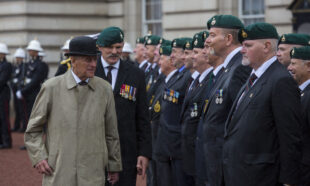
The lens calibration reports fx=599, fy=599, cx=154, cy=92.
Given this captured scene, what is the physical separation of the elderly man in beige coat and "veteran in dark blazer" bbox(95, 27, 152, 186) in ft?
2.71

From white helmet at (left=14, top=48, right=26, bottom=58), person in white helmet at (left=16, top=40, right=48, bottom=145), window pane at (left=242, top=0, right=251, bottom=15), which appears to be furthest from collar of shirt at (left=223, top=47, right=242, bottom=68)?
white helmet at (left=14, top=48, right=26, bottom=58)

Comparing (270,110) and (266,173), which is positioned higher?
(270,110)

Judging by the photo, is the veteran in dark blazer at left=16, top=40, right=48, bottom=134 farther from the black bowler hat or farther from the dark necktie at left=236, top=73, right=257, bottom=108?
the dark necktie at left=236, top=73, right=257, bottom=108

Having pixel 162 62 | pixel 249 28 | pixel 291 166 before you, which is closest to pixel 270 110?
pixel 291 166

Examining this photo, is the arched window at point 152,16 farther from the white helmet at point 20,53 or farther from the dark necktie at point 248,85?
the dark necktie at point 248,85

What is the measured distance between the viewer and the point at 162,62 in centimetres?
897

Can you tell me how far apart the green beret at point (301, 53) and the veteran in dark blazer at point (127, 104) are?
1.77 metres

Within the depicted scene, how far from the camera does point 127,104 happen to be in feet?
19.9

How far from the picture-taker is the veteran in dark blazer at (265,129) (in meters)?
4.93

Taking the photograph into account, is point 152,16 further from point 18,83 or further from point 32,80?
point 32,80

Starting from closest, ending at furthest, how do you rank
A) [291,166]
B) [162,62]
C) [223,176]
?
[291,166]
[223,176]
[162,62]

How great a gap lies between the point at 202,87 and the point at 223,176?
1911 mm

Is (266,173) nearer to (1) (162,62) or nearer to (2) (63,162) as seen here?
(2) (63,162)

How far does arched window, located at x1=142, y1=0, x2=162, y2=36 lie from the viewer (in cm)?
1972
